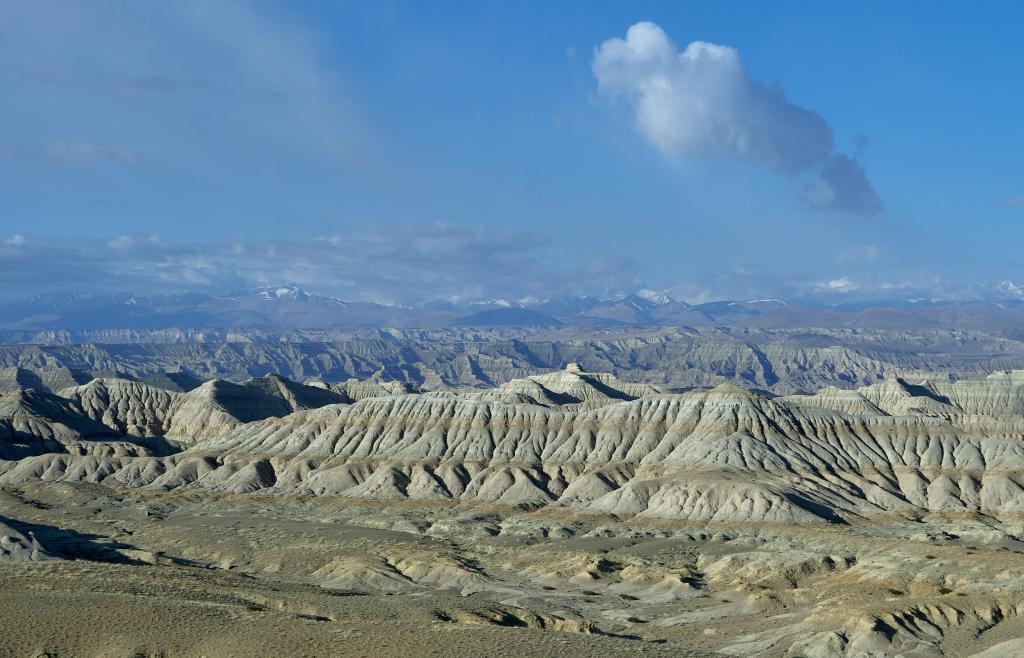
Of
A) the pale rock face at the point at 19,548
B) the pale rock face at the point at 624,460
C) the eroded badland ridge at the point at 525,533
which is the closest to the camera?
the eroded badland ridge at the point at 525,533

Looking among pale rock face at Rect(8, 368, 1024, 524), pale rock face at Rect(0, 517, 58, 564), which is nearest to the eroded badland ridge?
pale rock face at Rect(8, 368, 1024, 524)

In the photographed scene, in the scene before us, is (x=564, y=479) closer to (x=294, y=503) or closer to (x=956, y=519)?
(x=294, y=503)

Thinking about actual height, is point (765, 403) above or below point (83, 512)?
above

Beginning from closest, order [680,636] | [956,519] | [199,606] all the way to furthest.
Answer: [199,606]
[680,636]
[956,519]

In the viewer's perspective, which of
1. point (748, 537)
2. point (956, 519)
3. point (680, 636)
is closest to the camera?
point (680, 636)

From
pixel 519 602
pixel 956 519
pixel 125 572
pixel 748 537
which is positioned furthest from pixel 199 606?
pixel 956 519

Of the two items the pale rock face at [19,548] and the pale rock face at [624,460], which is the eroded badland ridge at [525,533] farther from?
the pale rock face at [19,548]

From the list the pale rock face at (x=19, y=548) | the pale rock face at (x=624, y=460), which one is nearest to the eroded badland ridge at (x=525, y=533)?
the pale rock face at (x=624, y=460)

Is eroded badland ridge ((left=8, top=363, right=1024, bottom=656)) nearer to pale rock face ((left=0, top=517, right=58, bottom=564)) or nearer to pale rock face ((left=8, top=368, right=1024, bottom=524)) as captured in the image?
pale rock face ((left=8, top=368, right=1024, bottom=524))
